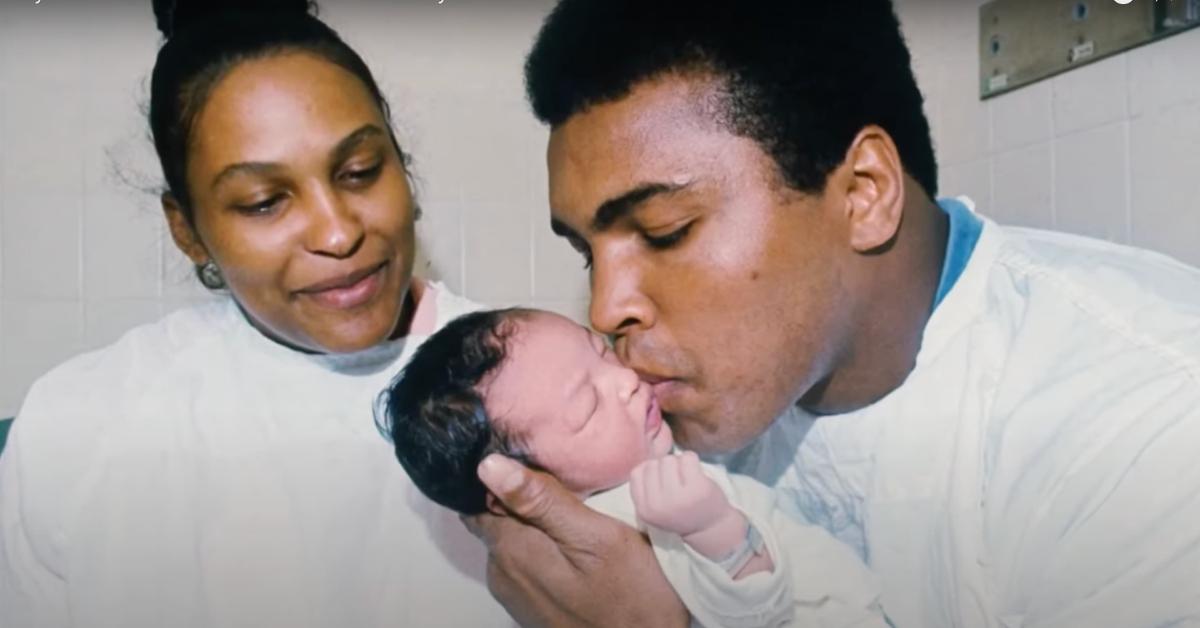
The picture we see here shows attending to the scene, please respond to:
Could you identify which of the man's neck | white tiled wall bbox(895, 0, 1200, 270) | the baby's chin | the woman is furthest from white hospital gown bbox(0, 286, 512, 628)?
white tiled wall bbox(895, 0, 1200, 270)

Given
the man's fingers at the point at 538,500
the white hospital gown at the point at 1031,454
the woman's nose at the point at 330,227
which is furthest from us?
the woman's nose at the point at 330,227

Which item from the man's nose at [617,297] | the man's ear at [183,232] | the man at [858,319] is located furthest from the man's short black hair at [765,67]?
the man's ear at [183,232]

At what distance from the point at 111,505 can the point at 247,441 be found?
12cm

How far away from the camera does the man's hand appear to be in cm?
73

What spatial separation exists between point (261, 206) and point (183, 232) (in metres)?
0.13

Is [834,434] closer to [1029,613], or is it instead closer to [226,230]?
[1029,613]

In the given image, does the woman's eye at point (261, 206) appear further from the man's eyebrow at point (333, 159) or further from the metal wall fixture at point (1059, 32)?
the metal wall fixture at point (1059, 32)

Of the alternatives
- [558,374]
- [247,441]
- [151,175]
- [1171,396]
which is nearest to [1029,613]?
[1171,396]

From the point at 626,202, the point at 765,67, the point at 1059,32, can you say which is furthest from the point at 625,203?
the point at 1059,32

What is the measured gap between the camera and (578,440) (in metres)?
0.73

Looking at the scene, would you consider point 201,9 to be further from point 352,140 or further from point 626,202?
point 626,202

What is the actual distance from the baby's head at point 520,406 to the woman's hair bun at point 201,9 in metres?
0.34

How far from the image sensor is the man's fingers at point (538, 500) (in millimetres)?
701

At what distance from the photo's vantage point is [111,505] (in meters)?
0.85
